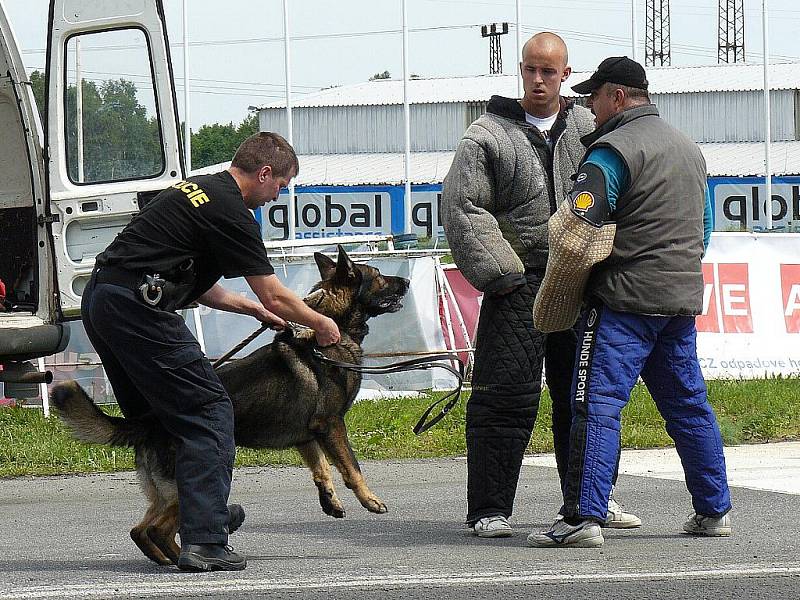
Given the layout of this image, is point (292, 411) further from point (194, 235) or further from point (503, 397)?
point (194, 235)

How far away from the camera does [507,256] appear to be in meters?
5.56

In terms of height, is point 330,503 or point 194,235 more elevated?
point 194,235

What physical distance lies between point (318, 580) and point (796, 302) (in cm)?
915

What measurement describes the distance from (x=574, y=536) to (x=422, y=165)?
41925mm

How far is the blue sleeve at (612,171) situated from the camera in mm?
5113

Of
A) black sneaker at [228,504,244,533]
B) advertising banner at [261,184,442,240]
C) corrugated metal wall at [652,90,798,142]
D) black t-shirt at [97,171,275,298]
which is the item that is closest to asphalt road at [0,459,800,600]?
black sneaker at [228,504,244,533]

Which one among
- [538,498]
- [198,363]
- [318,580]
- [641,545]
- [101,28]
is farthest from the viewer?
[101,28]

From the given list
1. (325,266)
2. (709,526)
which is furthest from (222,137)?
(709,526)

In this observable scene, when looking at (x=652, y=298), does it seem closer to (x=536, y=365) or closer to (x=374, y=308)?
(x=536, y=365)

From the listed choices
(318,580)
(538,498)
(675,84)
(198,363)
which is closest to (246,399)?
(198,363)

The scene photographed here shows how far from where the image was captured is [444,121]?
46812 millimetres

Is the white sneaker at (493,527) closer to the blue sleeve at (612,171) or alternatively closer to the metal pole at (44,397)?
the blue sleeve at (612,171)

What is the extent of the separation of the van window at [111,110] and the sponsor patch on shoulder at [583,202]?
4032mm

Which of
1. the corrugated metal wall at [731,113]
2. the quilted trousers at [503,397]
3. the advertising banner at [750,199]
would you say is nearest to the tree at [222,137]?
the corrugated metal wall at [731,113]
